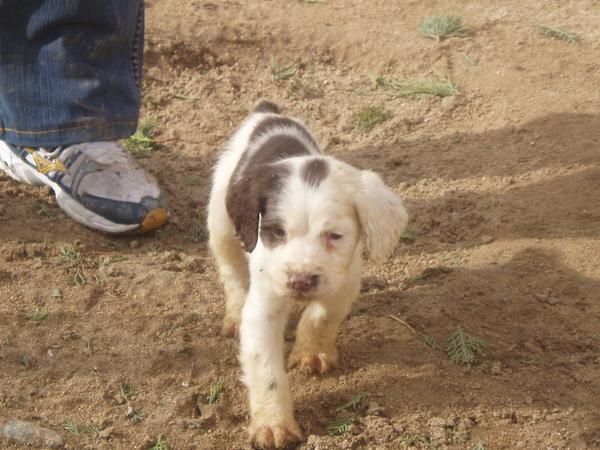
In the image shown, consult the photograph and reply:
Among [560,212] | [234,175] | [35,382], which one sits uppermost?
[234,175]

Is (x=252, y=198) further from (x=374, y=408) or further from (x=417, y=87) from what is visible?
(x=417, y=87)

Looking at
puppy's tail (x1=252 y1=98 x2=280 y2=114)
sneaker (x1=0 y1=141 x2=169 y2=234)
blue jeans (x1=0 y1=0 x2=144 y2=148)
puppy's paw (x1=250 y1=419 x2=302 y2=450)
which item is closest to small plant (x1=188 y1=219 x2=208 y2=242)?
sneaker (x1=0 y1=141 x2=169 y2=234)

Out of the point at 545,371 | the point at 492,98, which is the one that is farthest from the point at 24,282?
the point at 492,98

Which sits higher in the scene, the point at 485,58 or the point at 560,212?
the point at 485,58

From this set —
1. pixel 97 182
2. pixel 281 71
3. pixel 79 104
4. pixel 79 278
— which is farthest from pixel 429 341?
pixel 281 71

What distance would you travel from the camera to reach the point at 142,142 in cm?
657

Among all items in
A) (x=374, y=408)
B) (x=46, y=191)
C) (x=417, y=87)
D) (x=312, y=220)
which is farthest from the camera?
(x=417, y=87)

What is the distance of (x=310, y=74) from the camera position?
7375mm

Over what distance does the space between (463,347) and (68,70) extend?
2.81 m

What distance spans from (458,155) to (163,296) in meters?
2.54

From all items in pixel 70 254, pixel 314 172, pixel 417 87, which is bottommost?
pixel 70 254

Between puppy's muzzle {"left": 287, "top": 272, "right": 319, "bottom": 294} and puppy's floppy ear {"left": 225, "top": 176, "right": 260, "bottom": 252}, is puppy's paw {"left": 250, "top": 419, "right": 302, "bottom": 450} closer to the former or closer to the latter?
puppy's muzzle {"left": 287, "top": 272, "right": 319, "bottom": 294}

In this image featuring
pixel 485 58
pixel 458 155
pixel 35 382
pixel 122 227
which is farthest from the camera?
pixel 485 58

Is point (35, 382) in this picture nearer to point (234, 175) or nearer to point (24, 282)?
point (24, 282)
